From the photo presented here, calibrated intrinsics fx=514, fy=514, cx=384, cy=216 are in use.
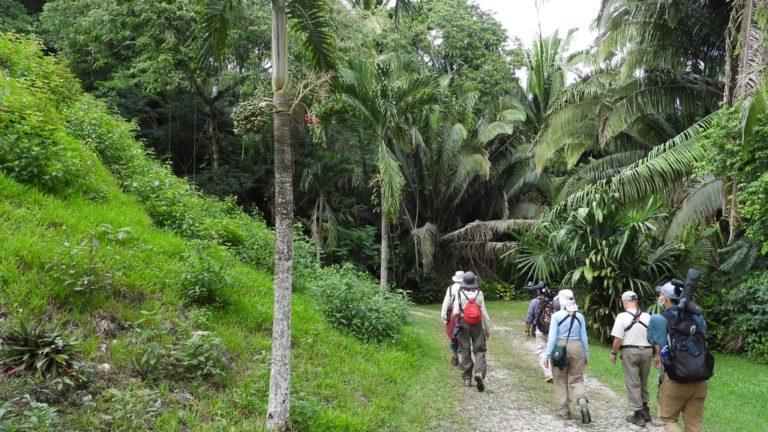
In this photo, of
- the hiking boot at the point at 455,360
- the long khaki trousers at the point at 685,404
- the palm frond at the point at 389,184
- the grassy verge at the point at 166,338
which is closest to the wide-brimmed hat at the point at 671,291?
the long khaki trousers at the point at 685,404

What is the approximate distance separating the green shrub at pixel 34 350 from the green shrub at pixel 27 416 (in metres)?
0.29

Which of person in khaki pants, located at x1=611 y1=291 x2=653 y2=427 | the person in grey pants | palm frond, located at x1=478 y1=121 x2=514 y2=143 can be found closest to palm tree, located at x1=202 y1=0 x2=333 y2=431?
the person in grey pants

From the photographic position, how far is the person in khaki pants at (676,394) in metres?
4.66

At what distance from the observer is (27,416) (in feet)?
11.7

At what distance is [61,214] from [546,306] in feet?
22.9

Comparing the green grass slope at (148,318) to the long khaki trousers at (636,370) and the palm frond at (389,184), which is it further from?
the palm frond at (389,184)

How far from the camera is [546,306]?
8141 mm

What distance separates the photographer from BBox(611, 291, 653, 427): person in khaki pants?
6016mm

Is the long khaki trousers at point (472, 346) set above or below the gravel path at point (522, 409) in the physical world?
above

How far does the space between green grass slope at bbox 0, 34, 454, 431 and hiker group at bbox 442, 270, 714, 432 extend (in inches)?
39.4

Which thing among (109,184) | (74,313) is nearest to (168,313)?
(74,313)

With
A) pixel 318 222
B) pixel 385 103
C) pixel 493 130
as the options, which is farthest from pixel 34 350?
pixel 493 130

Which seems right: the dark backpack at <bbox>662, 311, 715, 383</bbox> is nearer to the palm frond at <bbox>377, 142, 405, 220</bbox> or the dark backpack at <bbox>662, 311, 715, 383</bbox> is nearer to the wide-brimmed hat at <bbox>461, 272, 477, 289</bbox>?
the wide-brimmed hat at <bbox>461, 272, 477, 289</bbox>

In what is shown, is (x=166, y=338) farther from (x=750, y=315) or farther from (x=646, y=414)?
(x=750, y=315)
